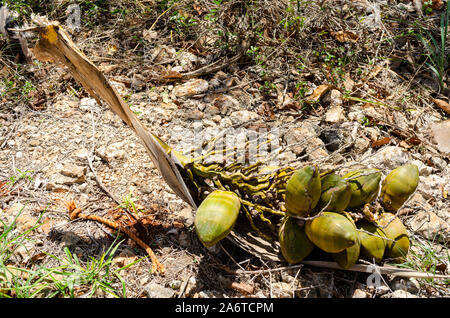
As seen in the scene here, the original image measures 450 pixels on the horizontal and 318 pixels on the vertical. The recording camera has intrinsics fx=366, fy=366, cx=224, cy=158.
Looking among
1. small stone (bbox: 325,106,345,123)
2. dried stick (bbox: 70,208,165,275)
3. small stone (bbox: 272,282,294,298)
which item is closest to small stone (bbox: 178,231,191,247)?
dried stick (bbox: 70,208,165,275)

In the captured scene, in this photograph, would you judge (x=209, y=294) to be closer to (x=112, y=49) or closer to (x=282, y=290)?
(x=282, y=290)

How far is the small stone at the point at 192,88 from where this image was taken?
9.64ft

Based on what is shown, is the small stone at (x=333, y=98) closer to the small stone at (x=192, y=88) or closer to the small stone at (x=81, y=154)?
the small stone at (x=192, y=88)

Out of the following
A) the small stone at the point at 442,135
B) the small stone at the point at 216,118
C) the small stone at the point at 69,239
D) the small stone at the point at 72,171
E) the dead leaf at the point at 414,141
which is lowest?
the small stone at the point at 442,135

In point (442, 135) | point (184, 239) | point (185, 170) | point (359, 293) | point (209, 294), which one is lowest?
point (442, 135)

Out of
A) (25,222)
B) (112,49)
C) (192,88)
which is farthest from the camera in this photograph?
(112,49)

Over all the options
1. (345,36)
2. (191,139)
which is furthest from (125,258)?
(345,36)

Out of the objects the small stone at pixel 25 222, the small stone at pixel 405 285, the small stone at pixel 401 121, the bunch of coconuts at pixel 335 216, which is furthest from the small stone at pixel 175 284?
the small stone at pixel 401 121

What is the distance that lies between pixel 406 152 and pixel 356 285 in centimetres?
125

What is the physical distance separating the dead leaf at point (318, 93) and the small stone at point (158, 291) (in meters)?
1.75

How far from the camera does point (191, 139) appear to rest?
2.65 metres

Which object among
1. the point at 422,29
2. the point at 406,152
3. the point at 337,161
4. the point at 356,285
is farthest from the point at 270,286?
the point at 422,29

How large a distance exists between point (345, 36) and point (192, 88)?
1520mm

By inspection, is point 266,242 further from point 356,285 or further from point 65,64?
point 65,64
